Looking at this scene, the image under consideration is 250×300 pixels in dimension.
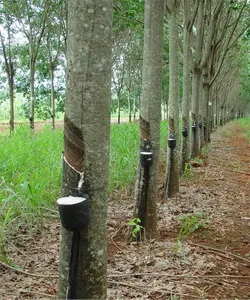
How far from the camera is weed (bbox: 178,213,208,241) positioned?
410cm

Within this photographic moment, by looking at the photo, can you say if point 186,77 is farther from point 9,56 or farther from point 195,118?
point 9,56

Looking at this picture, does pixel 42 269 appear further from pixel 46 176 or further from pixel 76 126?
pixel 46 176

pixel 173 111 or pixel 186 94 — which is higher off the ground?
pixel 186 94

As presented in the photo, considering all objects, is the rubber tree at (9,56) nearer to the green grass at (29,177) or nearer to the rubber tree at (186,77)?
the green grass at (29,177)

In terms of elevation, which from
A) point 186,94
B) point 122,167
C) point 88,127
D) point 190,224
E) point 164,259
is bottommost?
point 164,259

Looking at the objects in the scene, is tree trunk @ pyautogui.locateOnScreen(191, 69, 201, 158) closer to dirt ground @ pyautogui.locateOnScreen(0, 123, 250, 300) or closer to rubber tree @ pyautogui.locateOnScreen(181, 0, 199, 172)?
rubber tree @ pyautogui.locateOnScreen(181, 0, 199, 172)

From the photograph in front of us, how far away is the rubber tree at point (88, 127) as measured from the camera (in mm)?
1984

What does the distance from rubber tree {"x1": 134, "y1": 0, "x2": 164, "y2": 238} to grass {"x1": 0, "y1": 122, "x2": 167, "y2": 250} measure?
128 cm

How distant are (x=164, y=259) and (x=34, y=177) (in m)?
2.63

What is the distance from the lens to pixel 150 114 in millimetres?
4137

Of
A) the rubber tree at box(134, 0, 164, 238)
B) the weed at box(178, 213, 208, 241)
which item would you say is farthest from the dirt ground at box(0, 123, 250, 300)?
the rubber tree at box(134, 0, 164, 238)

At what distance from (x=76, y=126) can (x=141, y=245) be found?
2.24 m

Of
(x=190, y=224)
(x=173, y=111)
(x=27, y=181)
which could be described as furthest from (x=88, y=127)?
(x=173, y=111)

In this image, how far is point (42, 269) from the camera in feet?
10.7
